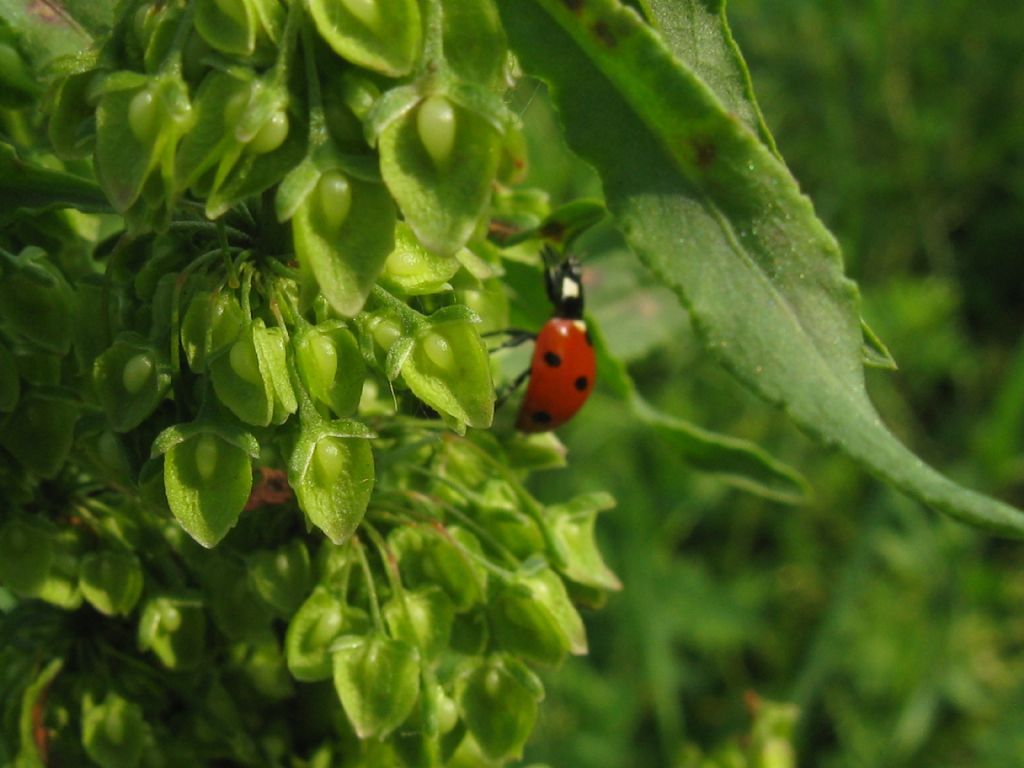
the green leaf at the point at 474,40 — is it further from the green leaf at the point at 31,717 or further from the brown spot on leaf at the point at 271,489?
the green leaf at the point at 31,717

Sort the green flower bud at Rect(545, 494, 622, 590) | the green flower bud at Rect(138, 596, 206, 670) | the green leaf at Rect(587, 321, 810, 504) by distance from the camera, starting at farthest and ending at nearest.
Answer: the green leaf at Rect(587, 321, 810, 504)
the green flower bud at Rect(545, 494, 622, 590)
the green flower bud at Rect(138, 596, 206, 670)

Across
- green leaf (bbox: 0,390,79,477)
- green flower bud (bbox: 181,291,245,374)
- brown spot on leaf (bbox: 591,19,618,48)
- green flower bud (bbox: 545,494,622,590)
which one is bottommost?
green flower bud (bbox: 545,494,622,590)

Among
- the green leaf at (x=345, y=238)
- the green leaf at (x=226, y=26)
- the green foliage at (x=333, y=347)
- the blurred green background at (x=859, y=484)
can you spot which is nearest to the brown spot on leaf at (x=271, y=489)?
the green foliage at (x=333, y=347)

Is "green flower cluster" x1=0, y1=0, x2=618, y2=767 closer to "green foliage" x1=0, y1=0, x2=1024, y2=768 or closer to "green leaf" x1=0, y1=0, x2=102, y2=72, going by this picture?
"green foliage" x1=0, y1=0, x2=1024, y2=768

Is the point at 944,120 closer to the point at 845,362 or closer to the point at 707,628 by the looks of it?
the point at 707,628

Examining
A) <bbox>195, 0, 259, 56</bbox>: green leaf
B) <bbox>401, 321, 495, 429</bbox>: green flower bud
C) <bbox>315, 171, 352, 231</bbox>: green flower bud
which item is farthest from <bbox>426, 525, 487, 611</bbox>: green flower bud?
<bbox>195, 0, 259, 56</bbox>: green leaf
